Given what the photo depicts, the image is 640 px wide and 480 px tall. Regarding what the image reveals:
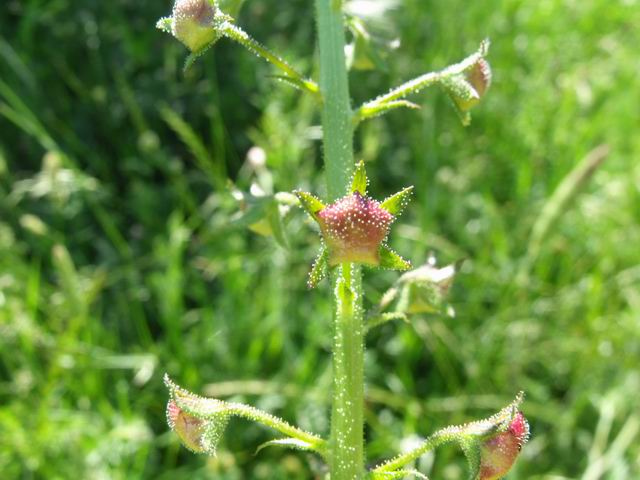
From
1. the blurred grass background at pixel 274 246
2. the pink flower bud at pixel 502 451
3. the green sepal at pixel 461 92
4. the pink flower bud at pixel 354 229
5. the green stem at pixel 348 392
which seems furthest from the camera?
the blurred grass background at pixel 274 246

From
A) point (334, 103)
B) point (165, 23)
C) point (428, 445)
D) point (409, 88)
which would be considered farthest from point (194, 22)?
point (428, 445)

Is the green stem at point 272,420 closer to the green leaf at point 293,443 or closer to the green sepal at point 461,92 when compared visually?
the green leaf at point 293,443

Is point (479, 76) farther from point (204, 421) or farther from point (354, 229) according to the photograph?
point (204, 421)

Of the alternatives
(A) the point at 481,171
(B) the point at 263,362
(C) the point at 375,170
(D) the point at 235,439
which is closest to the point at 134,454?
(D) the point at 235,439

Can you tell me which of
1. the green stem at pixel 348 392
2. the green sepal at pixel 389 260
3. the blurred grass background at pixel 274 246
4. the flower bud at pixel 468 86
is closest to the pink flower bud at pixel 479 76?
the flower bud at pixel 468 86

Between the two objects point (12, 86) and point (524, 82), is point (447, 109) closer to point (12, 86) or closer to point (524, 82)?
point (524, 82)

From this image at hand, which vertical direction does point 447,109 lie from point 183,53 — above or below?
below
